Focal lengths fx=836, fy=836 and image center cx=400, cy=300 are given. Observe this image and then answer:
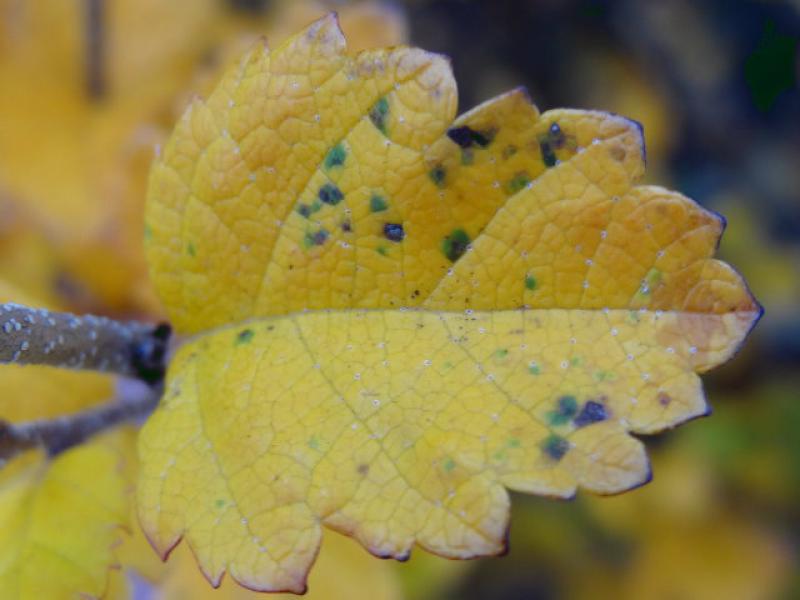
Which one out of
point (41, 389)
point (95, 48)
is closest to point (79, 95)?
point (95, 48)

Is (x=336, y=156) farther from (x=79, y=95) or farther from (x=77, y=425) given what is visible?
(x=79, y=95)

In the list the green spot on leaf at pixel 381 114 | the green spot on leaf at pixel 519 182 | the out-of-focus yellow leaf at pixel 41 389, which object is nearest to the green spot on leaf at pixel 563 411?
the green spot on leaf at pixel 519 182

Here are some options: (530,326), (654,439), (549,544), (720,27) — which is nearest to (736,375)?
(654,439)

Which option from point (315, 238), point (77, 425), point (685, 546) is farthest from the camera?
point (685, 546)

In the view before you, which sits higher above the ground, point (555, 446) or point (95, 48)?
point (95, 48)

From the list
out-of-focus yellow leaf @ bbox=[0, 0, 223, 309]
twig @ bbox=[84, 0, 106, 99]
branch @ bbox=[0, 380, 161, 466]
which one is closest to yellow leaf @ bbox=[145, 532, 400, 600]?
branch @ bbox=[0, 380, 161, 466]

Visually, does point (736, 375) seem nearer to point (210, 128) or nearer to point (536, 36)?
point (536, 36)

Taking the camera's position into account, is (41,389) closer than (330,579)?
Yes
